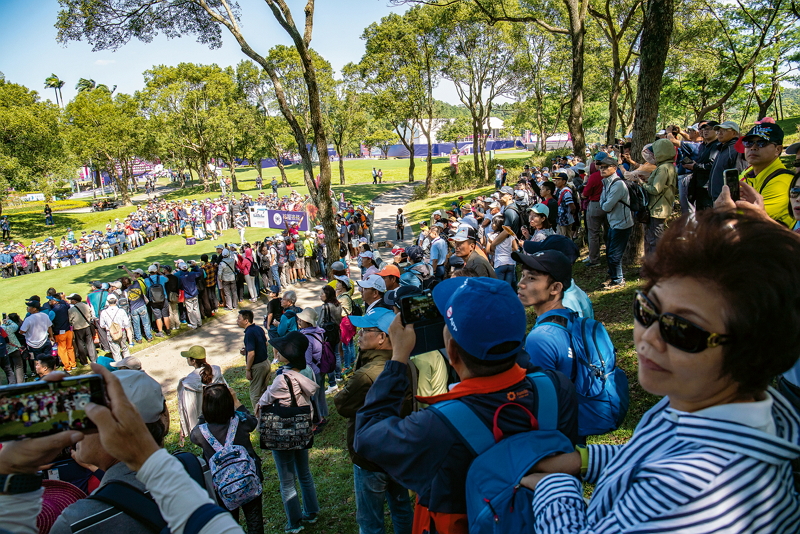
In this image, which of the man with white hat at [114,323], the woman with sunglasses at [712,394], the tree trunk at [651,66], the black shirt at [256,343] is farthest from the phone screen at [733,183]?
the man with white hat at [114,323]

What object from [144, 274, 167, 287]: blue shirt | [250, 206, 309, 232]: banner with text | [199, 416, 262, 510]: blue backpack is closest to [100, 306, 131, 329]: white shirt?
[144, 274, 167, 287]: blue shirt

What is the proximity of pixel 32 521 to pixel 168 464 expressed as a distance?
1.63 ft

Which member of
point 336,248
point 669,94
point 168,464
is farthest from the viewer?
point 669,94

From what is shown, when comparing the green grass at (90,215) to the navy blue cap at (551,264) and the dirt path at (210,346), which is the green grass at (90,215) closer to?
the dirt path at (210,346)

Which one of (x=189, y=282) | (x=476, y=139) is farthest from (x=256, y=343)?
(x=476, y=139)

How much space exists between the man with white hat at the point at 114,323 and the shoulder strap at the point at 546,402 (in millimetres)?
11215

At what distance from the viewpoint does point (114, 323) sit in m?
10.5

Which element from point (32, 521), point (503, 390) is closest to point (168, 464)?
point (32, 521)

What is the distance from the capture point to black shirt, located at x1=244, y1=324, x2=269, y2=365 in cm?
595

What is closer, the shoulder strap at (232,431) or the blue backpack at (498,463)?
the blue backpack at (498,463)

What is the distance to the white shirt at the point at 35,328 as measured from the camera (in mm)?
9570

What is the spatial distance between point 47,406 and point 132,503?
0.57m

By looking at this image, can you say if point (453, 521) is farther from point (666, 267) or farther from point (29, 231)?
point (29, 231)

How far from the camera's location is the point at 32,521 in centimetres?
143
